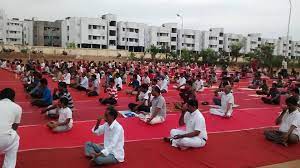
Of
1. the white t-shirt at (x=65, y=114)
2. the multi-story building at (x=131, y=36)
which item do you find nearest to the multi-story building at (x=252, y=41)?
the multi-story building at (x=131, y=36)

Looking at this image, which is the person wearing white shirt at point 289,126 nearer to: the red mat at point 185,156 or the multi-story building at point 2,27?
the red mat at point 185,156

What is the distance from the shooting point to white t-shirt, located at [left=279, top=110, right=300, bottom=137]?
8836mm

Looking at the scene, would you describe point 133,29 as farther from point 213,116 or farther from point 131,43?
point 213,116

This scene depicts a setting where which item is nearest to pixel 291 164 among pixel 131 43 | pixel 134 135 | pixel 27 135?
pixel 134 135

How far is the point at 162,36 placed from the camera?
7738cm

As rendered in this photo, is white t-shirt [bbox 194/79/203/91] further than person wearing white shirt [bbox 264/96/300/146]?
Yes

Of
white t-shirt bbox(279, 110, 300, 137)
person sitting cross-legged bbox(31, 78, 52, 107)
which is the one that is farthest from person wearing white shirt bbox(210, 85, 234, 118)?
person sitting cross-legged bbox(31, 78, 52, 107)

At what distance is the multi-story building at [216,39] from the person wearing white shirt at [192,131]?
76270 millimetres

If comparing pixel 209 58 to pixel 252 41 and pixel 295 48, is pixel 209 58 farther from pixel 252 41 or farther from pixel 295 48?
pixel 295 48

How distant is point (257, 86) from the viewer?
2391 centimetres

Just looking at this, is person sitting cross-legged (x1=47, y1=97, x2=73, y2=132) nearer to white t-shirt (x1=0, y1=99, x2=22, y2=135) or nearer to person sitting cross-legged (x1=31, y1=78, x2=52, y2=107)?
white t-shirt (x1=0, y1=99, x2=22, y2=135)

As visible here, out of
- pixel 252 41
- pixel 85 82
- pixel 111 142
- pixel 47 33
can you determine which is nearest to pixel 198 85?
pixel 85 82

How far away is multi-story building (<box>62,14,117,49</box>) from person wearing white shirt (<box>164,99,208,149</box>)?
61.8m

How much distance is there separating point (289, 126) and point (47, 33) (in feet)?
239
